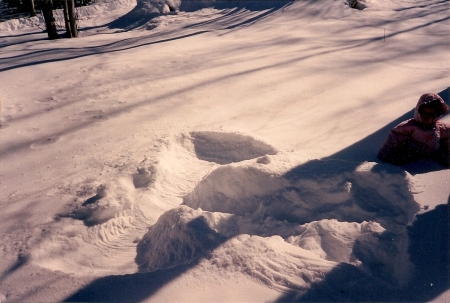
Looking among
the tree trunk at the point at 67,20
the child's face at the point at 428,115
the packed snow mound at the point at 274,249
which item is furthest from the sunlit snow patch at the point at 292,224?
the tree trunk at the point at 67,20

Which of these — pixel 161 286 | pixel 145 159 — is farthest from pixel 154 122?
pixel 161 286

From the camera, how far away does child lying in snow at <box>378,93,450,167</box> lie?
2781 mm

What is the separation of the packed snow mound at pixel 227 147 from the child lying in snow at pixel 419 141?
3.23ft

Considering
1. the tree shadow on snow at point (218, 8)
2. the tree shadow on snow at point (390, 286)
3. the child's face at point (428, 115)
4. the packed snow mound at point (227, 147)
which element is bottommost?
the tree shadow on snow at point (390, 286)

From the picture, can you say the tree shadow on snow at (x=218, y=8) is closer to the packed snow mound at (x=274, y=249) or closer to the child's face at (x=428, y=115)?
the child's face at (x=428, y=115)

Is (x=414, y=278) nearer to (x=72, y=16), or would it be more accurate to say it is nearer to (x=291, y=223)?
(x=291, y=223)

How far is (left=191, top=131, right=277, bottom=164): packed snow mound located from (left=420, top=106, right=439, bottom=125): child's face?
1213mm

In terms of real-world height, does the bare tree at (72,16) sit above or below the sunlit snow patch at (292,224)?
above

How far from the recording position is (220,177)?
2.59 meters

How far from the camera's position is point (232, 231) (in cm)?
210

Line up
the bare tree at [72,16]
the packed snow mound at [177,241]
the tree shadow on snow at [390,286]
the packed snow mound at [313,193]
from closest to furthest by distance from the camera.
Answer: the tree shadow on snow at [390,286], the packed snow mound at [177,241], the packed snow mound at [313,193], the bare tree at [72,16]

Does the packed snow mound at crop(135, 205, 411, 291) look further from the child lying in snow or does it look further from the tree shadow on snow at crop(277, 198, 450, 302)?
the child lying in snow

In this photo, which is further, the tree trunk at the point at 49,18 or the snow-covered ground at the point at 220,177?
the tree trunk at the point at 49,18

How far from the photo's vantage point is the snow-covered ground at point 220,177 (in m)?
1.79
